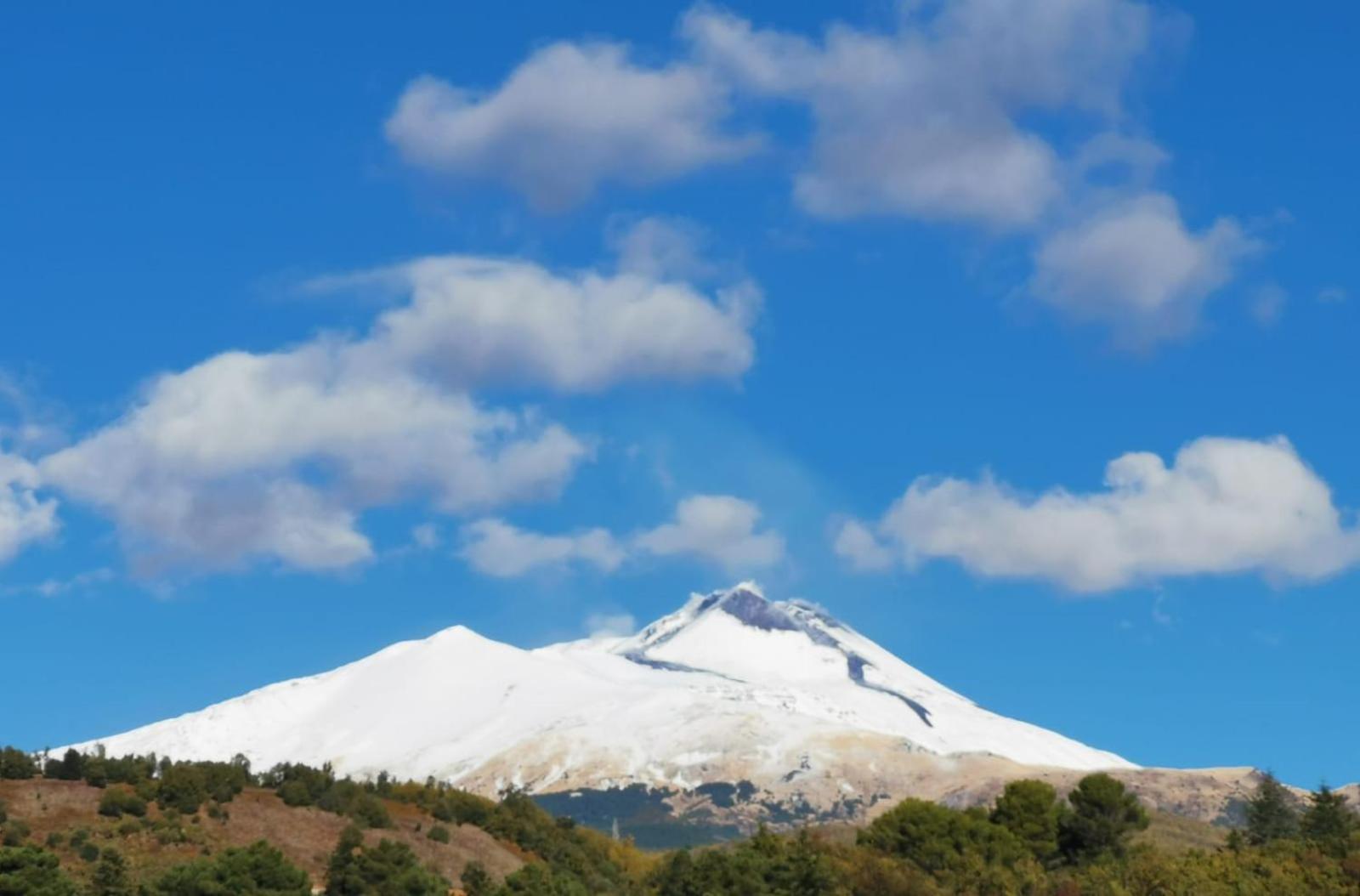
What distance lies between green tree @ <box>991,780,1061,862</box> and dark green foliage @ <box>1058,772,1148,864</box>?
1.04 metres

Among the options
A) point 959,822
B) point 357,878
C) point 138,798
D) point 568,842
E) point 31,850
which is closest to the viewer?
point 31,850

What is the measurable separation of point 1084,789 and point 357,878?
182 feet

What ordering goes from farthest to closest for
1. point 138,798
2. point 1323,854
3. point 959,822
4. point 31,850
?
point 959,822 → point 138,798 → point 1323,854 → point 31,850

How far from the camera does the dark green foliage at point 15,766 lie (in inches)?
4825

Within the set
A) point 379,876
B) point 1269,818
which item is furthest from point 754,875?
point 1269,818

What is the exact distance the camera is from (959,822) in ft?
417

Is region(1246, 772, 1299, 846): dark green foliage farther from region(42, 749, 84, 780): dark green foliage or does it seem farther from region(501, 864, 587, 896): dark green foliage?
region(42, 749, 84, 780): dark green foliage

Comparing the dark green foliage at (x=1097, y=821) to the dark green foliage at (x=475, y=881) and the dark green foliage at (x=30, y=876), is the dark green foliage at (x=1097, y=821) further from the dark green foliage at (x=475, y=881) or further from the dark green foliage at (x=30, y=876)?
the dark green foliage at (x=30, y=876)

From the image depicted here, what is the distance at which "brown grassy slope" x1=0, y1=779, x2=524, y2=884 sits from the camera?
111312 mm

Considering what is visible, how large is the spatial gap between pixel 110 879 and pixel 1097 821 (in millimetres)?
69143

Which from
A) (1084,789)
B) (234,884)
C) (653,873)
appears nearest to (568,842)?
(653,873)

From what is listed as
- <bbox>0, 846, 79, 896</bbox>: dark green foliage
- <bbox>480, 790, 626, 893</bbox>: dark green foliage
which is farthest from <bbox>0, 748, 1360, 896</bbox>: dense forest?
<bbox>480, 790, 626, 893</bbox>: dark green foliage

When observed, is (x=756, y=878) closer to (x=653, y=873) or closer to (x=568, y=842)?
(x=653, y=873)

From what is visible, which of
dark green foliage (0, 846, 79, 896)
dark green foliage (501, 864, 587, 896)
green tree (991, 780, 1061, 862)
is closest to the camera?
dark green foliage (0, 846, 79, 896)
